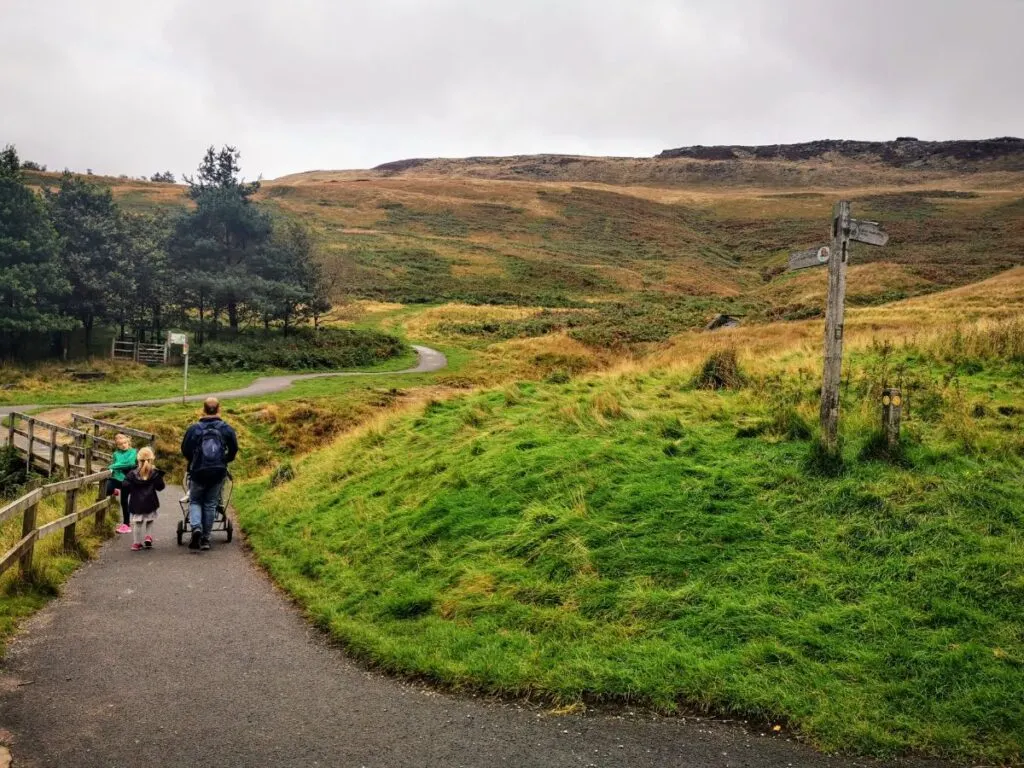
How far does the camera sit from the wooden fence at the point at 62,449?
17770 millimetres

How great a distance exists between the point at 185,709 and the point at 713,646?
436 cm

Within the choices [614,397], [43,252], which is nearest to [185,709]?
[614,397]

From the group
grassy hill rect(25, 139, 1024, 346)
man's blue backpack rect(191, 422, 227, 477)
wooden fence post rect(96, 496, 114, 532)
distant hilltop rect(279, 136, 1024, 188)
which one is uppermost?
distant hilltop rect(279, 136, 1024, 188)

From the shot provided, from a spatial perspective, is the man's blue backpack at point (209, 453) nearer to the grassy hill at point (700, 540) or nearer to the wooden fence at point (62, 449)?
the grassy hill at point (700, 540)

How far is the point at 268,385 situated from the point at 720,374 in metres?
25.8

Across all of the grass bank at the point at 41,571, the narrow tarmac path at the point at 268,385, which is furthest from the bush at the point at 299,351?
the grass bank at the point at 41,571

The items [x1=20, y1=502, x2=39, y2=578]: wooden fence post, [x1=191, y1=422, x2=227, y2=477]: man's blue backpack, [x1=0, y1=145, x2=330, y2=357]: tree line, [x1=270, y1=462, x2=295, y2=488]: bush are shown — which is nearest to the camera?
[x1=20, y1=502, x2=39, y2=578]: wooden fence post

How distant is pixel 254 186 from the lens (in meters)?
51.8

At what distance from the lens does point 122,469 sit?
1277 cm

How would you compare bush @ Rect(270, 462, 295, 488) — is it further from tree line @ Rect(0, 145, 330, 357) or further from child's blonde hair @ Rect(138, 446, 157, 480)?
tree line @ Rect(0, 145, 330, 357)

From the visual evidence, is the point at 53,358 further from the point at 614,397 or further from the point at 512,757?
the point at 512,757

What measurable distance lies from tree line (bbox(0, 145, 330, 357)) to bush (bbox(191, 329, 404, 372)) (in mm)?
2354

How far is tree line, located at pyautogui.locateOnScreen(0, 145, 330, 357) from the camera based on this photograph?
126 ft

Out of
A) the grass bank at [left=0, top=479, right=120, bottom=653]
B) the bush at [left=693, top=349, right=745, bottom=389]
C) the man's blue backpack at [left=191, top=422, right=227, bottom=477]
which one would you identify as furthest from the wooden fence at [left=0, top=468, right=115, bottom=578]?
the bush at [left=693, top=349, right=745, bottom=389]
